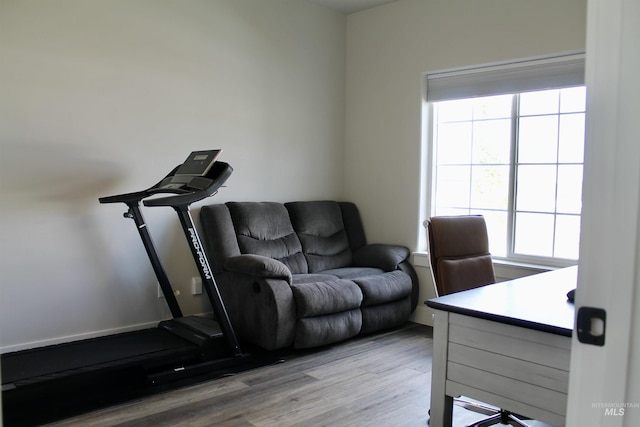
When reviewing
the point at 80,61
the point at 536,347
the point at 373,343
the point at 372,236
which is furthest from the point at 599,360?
the point at 372,236

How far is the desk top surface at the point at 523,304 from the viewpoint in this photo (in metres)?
1.72

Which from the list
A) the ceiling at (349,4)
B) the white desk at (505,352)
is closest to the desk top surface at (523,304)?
the white desk at (505,352)

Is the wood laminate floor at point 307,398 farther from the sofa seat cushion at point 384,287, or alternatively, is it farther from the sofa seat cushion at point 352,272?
the sofa seat cushion at point 352,272

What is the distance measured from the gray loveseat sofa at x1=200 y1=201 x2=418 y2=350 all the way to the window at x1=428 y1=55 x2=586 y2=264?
2.52ft

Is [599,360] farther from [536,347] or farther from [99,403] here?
[99,403]

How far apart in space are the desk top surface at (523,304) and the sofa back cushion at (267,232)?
2.10m

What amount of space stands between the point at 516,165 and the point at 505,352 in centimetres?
263

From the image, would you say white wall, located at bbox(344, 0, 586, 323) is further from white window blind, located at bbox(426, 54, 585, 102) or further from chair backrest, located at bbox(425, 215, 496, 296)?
chair backrest, located at bbox(425, 215, 496, 296)

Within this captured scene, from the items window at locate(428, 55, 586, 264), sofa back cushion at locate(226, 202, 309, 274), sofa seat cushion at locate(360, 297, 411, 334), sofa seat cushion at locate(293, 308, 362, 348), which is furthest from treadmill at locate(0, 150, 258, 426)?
window at locate(428, 55, 586, 264)

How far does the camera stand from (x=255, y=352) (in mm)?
3529

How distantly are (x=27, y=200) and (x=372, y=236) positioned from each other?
2931 mm

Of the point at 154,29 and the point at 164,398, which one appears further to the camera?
the point at 154,29

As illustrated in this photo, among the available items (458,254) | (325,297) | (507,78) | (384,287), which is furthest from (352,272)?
(507,78)

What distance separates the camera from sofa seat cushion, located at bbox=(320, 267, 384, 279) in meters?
4.16
